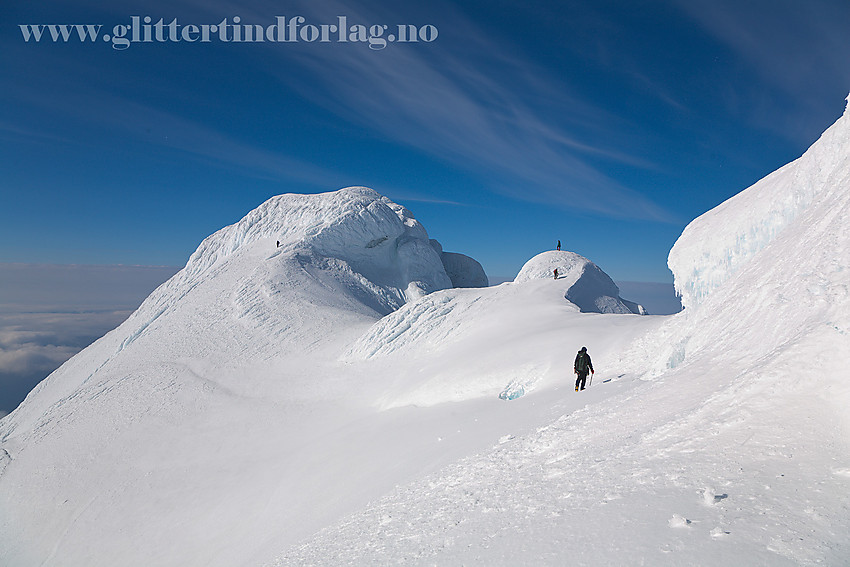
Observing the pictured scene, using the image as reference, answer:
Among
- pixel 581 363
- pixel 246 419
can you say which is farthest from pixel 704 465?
pixel 246 419

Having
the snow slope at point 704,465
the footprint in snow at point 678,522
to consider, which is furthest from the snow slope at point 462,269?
the footprint in snow at point 678,522

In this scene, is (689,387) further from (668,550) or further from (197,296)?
(197,296)

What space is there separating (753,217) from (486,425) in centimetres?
989

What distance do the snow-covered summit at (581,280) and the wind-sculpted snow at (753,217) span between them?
12177 mm

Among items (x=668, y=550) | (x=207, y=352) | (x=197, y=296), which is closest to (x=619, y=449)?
(x=668, y=550)

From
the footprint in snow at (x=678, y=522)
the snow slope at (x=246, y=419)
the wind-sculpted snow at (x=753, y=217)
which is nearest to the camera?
the footprint in snow at (x=678, y=522)

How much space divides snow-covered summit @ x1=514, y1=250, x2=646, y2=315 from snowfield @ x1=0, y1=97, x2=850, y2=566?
44 cm

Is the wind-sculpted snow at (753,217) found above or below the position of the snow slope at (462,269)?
below

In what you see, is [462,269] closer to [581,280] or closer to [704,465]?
[581,280]

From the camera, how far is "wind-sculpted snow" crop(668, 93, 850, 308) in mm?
10742

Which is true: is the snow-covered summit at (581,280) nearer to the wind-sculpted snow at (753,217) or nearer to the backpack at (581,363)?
the wind-sculpted snow at (753,217)

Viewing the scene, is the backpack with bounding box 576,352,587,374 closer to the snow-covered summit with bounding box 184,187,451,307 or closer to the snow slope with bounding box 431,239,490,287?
the snow-covered summit with bounding box 184,187,451,307

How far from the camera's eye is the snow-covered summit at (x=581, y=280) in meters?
31.5

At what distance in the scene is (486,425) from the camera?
13.5 metres
